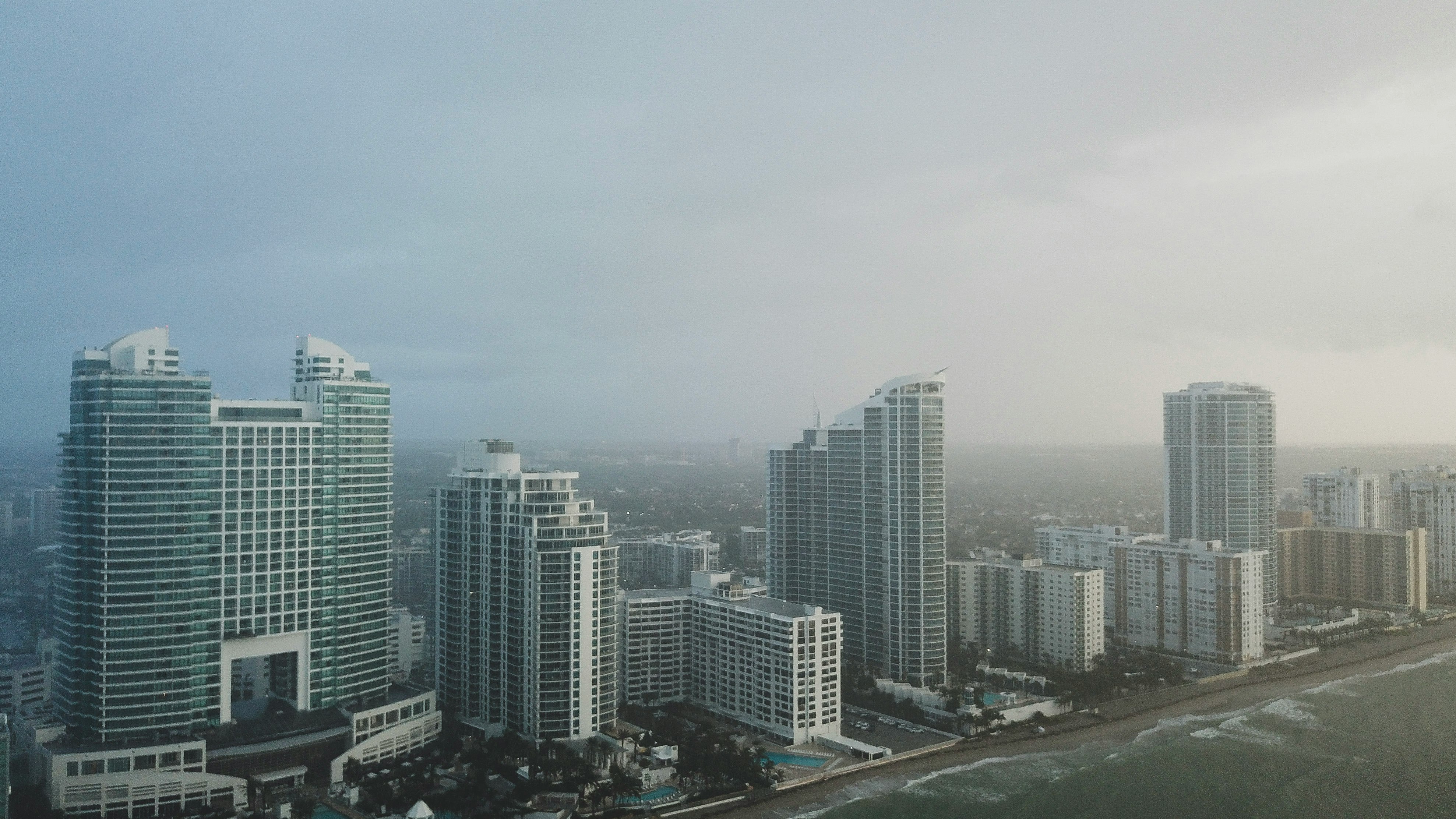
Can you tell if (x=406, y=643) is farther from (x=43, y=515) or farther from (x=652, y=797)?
(x=652, y=797)

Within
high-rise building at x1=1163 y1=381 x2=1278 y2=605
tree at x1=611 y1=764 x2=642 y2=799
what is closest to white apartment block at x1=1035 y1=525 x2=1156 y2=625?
high-rise building at x1=1163 y1=381 x2=1278 y2=605

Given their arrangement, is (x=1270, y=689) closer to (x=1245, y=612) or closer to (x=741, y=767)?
(x=1245, y=612)

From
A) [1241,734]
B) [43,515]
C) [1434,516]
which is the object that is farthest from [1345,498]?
[43,515]

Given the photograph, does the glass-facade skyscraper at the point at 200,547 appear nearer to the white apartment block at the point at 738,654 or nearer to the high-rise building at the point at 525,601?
the high-rise building at the point at 525,601

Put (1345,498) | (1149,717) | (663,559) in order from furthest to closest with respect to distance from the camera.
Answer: (1345,498)
(663,559)
(1149,717)

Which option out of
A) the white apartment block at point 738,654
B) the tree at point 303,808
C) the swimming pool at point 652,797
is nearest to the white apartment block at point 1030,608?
the white apartment block at point 738,654

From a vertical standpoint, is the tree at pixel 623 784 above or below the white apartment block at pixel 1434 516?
below
